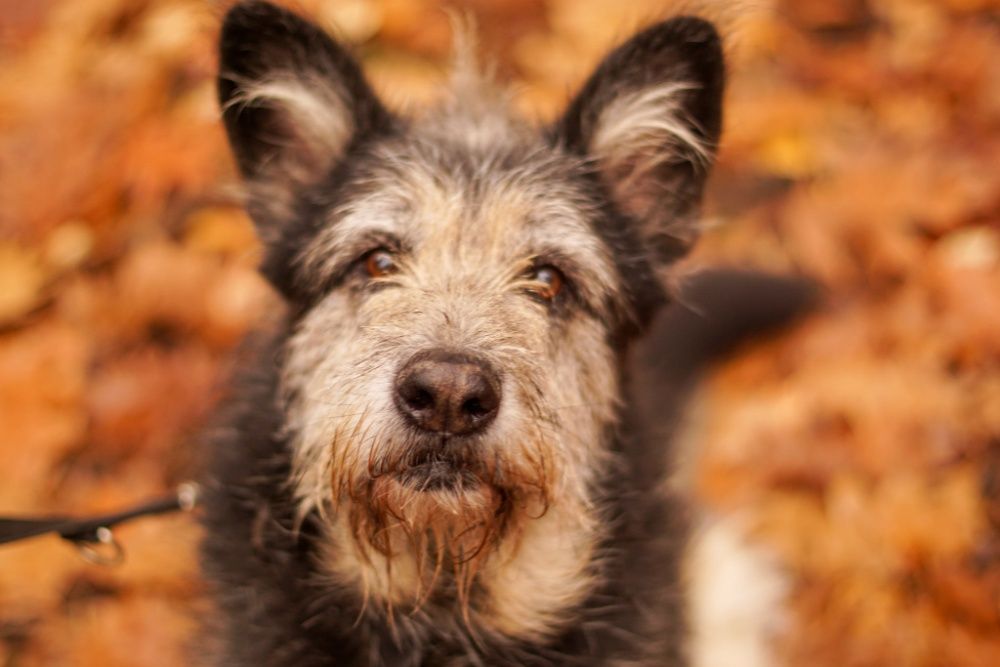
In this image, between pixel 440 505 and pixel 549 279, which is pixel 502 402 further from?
pixel 549 279

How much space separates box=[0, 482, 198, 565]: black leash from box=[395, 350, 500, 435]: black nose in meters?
1.25

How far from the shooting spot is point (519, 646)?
310 cm

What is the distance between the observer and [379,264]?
9.87 ft

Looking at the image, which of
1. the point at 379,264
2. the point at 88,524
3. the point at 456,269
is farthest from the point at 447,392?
the point at 88,524

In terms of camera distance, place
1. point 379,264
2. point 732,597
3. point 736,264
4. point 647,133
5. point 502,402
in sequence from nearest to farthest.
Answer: point 502,402 < point 379,264 < point 647,133 < point 732,597 < point 736,264

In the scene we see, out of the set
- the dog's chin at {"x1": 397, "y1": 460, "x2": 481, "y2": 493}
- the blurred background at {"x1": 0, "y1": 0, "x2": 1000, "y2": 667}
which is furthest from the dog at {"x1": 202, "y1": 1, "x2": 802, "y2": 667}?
the blurred background at {"x1": 0, "y1": 0, "x2": 1000, "y2": 667}

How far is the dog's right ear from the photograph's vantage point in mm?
2939

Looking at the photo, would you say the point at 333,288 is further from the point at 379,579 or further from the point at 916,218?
the point at 916,218

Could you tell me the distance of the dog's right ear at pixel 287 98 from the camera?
2939mm

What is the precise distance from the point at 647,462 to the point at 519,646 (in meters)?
0.78

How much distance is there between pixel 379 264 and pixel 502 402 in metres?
0.75

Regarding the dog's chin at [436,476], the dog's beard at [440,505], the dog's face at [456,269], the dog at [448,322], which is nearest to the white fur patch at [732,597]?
the dog at [448,322]

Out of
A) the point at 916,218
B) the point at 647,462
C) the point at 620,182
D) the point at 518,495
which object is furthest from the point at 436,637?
the point at 916,218

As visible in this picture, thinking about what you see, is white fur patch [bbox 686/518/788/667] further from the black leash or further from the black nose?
the black leash
